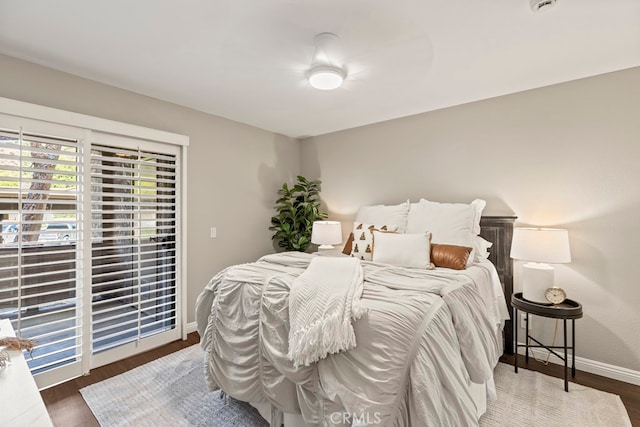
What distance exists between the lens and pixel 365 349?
4.37ft

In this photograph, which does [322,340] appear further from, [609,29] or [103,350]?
[609,29]

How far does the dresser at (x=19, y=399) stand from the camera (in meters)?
0.83

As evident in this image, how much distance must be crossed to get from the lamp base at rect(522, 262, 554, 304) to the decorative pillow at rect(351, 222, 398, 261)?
115 cm

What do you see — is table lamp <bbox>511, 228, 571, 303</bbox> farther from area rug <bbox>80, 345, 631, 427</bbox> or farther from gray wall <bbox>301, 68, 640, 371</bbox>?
area rug <bbox>80, 345, 631, 427</bbox>

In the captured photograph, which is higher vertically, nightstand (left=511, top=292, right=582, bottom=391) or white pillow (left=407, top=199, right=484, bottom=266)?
white pillow (left=407, top=199, right=484, bottom=266)

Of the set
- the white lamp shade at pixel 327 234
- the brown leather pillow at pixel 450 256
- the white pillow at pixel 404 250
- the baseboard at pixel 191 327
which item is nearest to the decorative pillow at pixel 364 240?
the white pillow at pixel 404 250

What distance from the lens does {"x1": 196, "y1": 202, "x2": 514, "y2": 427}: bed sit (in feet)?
4.12

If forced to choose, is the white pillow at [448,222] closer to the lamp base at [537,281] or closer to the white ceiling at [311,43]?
the lamp base at [537,281]

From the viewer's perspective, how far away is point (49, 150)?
2252 millimetres

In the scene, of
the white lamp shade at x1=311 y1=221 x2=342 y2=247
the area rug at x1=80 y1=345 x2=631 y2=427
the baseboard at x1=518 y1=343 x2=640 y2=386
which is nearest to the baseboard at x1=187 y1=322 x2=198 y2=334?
the area rug at x1=80 y1=345 x2=631 y2=427

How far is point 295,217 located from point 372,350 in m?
2.91

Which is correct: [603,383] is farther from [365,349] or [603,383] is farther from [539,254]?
[365,349]

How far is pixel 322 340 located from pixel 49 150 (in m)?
2.42

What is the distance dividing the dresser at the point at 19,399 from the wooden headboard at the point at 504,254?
3.06 metres
